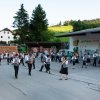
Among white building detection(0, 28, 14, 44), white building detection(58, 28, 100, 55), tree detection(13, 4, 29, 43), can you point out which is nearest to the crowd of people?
white building detection(58, 28, 100, 55)

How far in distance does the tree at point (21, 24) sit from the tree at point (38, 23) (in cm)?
171

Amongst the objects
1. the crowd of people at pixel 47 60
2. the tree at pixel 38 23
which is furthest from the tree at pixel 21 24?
the crowd of people at pixel 47 60

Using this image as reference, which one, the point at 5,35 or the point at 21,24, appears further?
the point at 5,35

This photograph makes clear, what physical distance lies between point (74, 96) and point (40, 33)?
216ft

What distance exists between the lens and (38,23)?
274ft

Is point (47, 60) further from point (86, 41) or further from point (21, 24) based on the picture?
point (21, 24)

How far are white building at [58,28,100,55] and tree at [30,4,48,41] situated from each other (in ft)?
113

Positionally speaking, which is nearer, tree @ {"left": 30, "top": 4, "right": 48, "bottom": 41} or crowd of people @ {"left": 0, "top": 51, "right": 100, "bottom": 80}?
crowd of people @ {"left": 0, "top": 51, "right": 100, "bottom": 80}

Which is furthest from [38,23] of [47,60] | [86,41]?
[47,60]

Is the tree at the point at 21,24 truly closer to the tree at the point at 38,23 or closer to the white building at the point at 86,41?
the tree at the point at 38,23

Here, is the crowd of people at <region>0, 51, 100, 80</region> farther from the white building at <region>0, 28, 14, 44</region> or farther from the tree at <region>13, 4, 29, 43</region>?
the white building at <region>0, 28, 14, 44</region>

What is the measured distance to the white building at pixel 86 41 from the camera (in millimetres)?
40625

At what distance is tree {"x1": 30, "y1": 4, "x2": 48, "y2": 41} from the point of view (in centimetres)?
8144

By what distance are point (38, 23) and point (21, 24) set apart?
4931 millimetres
